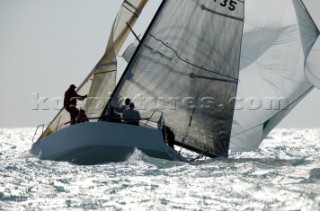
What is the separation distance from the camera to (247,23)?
22.3 m

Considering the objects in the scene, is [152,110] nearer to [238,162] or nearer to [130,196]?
[238,162]

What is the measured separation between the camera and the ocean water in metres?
13.5

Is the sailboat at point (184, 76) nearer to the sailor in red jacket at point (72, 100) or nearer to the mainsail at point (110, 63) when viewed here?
the mainsail at point (110, 63)

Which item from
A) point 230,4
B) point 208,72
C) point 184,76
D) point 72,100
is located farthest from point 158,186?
point 72,100

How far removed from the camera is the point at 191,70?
20875mm

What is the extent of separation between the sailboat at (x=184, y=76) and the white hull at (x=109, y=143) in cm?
107

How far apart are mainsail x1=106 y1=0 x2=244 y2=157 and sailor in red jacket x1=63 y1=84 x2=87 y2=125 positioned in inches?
58.7

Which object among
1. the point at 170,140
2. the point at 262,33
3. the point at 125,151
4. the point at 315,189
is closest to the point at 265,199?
the point at 315,189

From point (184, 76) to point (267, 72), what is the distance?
235 cm

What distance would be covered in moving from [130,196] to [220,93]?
24.4ft

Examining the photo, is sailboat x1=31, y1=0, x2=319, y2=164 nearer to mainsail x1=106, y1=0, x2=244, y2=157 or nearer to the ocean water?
mainsail x1=106, y1=0, x2=244, y2=157

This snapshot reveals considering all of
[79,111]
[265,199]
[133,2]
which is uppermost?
[133,2]

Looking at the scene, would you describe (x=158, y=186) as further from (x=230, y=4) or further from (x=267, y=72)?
(x=267, y=72)

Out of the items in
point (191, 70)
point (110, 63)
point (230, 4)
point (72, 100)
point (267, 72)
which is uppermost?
point (230, 4)
